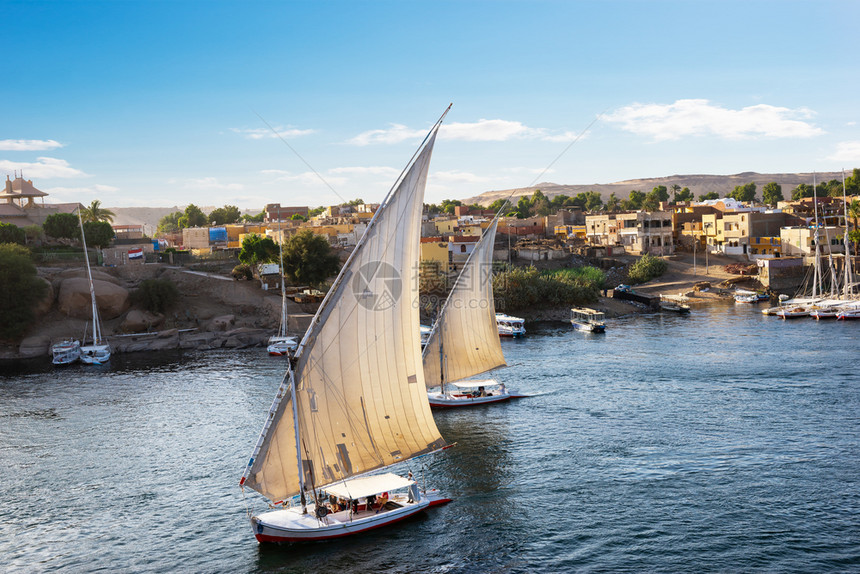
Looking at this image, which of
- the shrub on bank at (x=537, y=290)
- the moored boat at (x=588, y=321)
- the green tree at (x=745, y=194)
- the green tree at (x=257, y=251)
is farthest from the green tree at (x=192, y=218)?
the green tree at (x=745, y=194)

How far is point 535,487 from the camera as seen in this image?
3019 cm

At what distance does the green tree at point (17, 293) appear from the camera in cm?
6925

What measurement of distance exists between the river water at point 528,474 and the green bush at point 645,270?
43.8 m

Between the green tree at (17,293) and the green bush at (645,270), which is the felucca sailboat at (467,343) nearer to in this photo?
the green tree at (17,293)

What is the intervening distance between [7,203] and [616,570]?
11039 centimetres

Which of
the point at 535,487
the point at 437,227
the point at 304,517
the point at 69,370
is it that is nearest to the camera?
the point at 304,517

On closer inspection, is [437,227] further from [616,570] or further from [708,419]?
[616,570]

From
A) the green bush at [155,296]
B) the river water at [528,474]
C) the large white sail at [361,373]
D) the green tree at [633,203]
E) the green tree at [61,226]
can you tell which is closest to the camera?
the river water at [528,474]

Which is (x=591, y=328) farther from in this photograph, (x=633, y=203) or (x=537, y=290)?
(x=633, y=203)

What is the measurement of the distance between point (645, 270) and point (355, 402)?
80.4 meters

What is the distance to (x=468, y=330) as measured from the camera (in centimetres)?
4475

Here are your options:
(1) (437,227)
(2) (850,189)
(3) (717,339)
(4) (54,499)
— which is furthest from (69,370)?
(2) (850,189)

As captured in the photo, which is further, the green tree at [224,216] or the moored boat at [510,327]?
the green tree at [224,216]

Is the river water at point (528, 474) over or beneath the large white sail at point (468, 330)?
beneath
